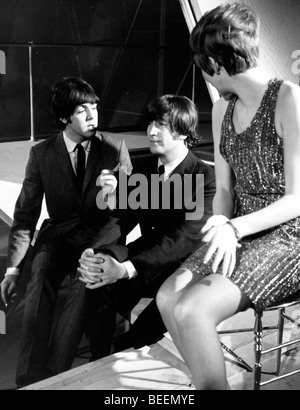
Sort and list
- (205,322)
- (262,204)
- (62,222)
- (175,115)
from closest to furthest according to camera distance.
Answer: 1. (205,322)
2. (262,204)
3. (175,115)
4. (62,222)

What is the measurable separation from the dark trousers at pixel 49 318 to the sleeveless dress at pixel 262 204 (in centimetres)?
83

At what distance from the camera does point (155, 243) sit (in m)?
2.20

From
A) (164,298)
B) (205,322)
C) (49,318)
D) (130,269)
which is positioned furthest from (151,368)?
(205,322)

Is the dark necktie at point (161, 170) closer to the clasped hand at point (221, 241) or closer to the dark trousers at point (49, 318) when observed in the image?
the dark trousers at point (49, 318)

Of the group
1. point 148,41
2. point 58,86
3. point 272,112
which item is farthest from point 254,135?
point 148,41

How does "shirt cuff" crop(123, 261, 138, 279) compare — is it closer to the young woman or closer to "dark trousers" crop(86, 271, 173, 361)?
"dark trousers" crop(86, 271, 173, 361)

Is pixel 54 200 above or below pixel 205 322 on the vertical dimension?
above

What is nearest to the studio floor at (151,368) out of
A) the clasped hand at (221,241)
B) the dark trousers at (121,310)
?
the dark trousers at (121,310)

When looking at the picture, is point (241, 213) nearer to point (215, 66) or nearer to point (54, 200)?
point (215, 66)

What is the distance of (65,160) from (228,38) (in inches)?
54.5

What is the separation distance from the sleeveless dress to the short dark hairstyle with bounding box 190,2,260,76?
0.44 feet

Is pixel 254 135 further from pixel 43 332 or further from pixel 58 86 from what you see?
pixel 58 86

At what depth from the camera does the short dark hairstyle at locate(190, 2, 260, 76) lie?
1.34m
